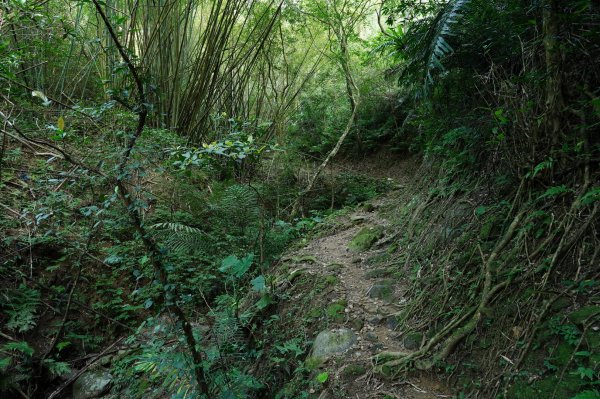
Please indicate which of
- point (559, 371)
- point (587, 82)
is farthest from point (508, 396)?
point (587, 82)

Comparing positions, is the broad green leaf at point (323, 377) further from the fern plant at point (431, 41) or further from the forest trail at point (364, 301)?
the fern plant at point (431, 41)

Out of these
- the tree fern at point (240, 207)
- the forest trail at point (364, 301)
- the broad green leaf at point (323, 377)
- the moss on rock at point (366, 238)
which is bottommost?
the broad green leaf at point (323, 377)

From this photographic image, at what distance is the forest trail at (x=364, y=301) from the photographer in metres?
1.84

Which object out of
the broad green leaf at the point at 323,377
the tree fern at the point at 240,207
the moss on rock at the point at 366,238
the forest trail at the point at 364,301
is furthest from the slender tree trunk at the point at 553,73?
the tree fern at the point at 240,207

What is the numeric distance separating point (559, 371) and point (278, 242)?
9.13 ft

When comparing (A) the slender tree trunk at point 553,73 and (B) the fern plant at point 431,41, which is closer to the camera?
(A) the slender tree trunk at point 553,73

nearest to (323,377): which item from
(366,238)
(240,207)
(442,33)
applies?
(366,238)

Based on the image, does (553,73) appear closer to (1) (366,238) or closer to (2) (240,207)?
(1) (366,238)

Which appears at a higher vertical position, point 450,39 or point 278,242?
point 450,39

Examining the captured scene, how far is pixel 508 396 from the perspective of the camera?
1.43 m

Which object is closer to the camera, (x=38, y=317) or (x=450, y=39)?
(x=450, y=39)

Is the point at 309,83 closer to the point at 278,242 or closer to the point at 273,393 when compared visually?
the point at 278,242

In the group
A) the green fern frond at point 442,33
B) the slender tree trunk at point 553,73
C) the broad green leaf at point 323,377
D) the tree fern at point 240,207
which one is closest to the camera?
the slender tree trunk at point 553,73

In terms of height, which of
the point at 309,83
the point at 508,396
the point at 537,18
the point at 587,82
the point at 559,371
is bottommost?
the point at 508,396
